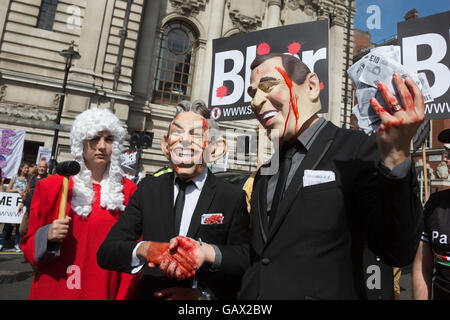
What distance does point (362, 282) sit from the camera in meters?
1.21

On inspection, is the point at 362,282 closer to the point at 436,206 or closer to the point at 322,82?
the point at 436,206

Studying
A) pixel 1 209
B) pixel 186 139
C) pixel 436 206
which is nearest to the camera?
pixel 186 139

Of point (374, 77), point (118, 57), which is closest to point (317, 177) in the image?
point (374, 77)

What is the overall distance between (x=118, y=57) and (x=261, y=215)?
532 inches

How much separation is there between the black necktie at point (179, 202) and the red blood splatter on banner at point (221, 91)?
3890mm

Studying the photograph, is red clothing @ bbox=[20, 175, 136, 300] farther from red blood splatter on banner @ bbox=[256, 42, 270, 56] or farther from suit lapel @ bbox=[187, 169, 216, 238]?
red blood splatter on banner @ bbox=[256, 42, 270, 56]

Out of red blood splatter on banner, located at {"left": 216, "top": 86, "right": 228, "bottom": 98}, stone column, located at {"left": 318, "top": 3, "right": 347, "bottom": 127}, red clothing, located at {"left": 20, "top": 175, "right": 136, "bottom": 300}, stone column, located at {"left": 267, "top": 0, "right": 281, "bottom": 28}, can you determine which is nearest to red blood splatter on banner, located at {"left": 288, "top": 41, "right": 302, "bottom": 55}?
red blood splatter on banner, located at {"left": 216, "top": 86, "right": 228, "bottom": 98}

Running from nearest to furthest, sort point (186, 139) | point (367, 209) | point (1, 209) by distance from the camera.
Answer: point (367, 209) → point (186, 139) → point (1, 209)

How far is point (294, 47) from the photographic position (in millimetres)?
4613

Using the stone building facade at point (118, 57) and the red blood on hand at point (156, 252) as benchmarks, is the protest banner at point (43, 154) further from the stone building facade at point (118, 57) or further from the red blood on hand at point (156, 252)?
the red blood on hand at point (156, 252)

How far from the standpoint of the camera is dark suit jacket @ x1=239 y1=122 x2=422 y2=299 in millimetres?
1151

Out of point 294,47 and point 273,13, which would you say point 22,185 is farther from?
point 273,13
